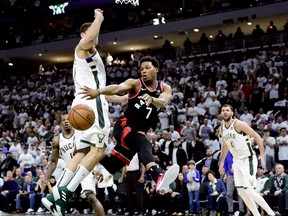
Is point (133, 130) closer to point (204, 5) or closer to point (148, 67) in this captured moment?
point (148, 67)

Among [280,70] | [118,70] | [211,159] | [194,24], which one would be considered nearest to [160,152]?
[211,159]

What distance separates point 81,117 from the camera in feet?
23.9

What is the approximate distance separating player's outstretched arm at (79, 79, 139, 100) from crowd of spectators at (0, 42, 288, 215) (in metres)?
4.73

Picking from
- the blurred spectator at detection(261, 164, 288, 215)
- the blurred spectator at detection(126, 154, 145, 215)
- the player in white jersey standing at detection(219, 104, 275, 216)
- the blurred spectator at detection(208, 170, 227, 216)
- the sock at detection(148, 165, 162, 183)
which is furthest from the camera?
the blurred spectator at detection(126, 154, 145, 215)

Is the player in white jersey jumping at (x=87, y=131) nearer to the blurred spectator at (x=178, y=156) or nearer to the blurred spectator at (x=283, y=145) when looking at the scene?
the blurred spectator at (x=283, y=145)

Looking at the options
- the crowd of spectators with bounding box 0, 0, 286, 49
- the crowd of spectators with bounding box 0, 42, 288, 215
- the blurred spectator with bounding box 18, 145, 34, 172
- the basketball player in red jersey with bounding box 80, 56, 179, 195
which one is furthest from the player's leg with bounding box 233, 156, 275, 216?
the crowd of spectators with bounding box 0, 0, 286, 49

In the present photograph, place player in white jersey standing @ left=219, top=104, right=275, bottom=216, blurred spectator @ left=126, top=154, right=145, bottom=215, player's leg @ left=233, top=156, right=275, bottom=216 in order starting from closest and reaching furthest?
player's leg @ left=233, top=156, right=275, bottom=216 < player in white jersey standing @ left=219, top=104, right=275, bottom=216 < blurred spectator @ left=126, top=154, right=145, bottom=215

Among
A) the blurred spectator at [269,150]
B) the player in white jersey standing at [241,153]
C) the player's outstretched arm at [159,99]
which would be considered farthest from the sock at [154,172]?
the blurred spectator at [269,150]

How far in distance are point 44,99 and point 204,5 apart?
1038cm

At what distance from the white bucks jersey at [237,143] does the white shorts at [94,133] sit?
408cm

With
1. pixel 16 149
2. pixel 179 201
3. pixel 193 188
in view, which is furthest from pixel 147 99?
pixel 16 149

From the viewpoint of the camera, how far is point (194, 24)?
102ft

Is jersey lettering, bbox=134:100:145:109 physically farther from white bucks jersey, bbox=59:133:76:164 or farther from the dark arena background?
the dark arena background

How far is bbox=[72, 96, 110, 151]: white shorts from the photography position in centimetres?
759
